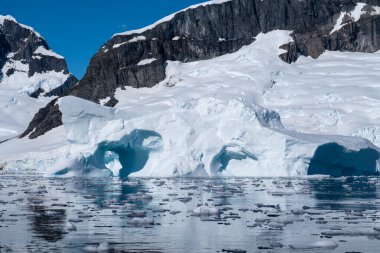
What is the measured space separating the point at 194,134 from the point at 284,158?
6444 mm

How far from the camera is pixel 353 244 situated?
52.5ft

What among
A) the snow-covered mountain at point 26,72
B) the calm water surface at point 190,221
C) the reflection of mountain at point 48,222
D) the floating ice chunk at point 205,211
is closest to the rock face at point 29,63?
the snow-covered mountain at point 26,72

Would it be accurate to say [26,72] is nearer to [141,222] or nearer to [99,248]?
[141,222]

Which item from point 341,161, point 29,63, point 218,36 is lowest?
point 341,161

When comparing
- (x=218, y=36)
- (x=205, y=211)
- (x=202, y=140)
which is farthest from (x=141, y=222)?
(x=218, y=36)

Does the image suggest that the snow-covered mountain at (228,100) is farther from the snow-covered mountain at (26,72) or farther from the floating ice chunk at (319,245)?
the floating ice chunk at (319,245)

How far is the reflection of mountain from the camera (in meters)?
17.5

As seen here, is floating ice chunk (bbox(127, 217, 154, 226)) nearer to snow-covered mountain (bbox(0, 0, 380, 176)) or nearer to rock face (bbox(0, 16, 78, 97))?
snow-covered mountain (bbox(0, 0, 380, 176))

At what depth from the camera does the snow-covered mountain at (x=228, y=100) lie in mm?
45156

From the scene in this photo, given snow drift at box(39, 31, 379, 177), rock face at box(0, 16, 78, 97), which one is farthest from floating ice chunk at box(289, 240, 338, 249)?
rock face at box(0, 16, 78, 97)

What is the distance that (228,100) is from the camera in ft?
154

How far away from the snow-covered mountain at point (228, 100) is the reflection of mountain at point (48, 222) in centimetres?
2077

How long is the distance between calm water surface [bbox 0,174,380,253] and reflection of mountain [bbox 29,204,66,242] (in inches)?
1.0

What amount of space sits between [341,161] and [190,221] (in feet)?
91.4
